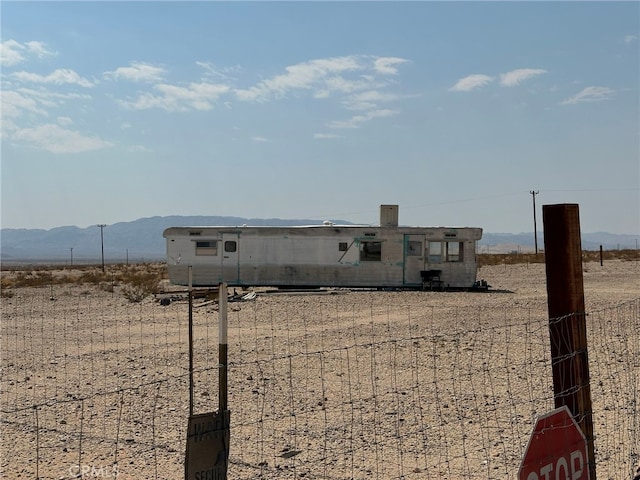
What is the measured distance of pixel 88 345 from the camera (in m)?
12.3

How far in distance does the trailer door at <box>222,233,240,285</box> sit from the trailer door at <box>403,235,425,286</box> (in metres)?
6.17

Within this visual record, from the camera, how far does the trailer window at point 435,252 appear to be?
23922 millimetres

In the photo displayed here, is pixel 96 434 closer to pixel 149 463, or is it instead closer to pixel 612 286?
pixel 149 463

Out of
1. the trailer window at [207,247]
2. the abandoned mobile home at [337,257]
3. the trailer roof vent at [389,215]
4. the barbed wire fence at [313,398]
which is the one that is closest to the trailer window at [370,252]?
the abandoned mobile home at [337,257]

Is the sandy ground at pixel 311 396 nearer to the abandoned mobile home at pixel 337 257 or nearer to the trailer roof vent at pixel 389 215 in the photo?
the abandoned mobile home at pixel 337 257

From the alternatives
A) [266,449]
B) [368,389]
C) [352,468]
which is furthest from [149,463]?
[368,389]

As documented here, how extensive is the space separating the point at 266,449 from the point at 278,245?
18.0 metres

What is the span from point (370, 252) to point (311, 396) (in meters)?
16.3

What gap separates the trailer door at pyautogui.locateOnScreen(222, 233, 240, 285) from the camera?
2395cm

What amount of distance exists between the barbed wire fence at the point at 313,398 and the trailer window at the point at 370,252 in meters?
9.23
